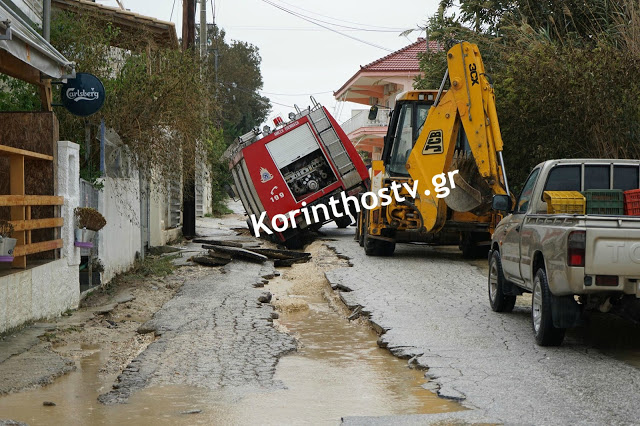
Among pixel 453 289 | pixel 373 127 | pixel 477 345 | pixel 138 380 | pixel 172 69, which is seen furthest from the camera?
pixel 373 127

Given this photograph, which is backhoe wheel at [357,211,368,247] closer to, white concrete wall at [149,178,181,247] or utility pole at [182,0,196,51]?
white concrete wall at [149,178,181,247]

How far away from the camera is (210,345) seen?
28.9ft

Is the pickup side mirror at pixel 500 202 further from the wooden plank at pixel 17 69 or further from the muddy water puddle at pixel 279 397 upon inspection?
the wooden plank at pixel 17 69

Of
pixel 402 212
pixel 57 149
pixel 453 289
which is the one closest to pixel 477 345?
pixel 453 289

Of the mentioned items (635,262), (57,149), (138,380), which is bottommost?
(138,380)

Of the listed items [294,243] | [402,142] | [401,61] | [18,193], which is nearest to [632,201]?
[18,193]

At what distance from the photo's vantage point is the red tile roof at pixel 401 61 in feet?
131

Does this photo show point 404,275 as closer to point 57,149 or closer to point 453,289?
point 453,289

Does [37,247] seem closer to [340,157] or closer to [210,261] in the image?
[210,261]

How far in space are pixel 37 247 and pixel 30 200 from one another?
1.85 feet

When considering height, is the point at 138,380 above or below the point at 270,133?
below

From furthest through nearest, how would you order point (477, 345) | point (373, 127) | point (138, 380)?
point (373, 127) → point (477, 345) → point (138, 380)

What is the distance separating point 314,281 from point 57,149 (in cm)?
547

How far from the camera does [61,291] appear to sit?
418 inches
